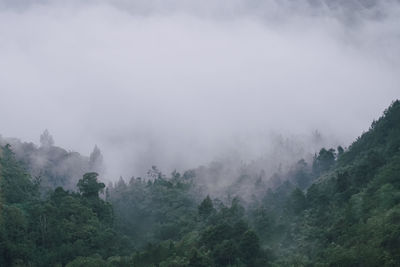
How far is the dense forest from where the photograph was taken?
50906 mm

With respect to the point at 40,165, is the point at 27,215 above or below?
below

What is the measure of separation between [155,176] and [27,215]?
3476 cm

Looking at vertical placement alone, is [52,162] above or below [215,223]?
above

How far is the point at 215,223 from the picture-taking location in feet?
215

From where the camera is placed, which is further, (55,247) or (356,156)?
(356,156)

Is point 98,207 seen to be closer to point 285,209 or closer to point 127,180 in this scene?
point 285,209

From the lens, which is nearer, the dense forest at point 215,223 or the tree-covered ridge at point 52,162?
the dense forest at point 215,223

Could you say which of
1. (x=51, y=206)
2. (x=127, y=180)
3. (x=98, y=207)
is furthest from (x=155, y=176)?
(x=51, y=206)

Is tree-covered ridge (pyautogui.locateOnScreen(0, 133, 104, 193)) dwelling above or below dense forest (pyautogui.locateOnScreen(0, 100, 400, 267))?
above

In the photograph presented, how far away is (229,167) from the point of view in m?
95.1

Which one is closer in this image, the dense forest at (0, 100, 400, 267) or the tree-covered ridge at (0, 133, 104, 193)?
the dense forest at (0, 100, 400, 267)

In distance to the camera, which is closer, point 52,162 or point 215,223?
point 215,223

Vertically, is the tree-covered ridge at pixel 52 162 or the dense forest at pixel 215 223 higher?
the tree-covered ridge at pixel 52 162

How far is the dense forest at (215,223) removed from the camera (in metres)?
50.9
